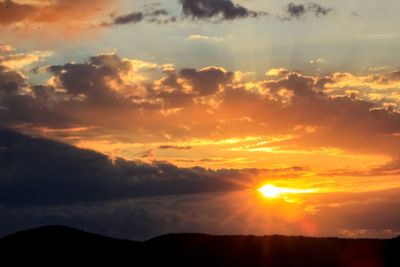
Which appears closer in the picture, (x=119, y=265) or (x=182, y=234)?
(x=119, y=265)

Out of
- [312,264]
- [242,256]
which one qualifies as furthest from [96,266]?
[312,264]

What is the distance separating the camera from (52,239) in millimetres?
125812

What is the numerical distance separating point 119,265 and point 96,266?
3351 millimetres

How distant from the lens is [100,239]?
127 metres

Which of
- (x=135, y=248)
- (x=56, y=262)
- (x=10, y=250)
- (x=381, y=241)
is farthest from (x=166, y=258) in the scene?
(x=381, y=241)

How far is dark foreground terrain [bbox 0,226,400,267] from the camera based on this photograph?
119m

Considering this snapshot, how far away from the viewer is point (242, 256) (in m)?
122

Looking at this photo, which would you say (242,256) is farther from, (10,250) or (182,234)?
(10,250)

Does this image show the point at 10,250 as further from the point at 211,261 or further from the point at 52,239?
the point at 211,261

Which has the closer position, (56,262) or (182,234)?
(56,262)

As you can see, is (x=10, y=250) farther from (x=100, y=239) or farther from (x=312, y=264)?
(x=312, y=264)

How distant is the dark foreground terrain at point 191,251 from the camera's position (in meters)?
119

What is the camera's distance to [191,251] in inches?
4823

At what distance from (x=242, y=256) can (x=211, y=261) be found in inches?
202
